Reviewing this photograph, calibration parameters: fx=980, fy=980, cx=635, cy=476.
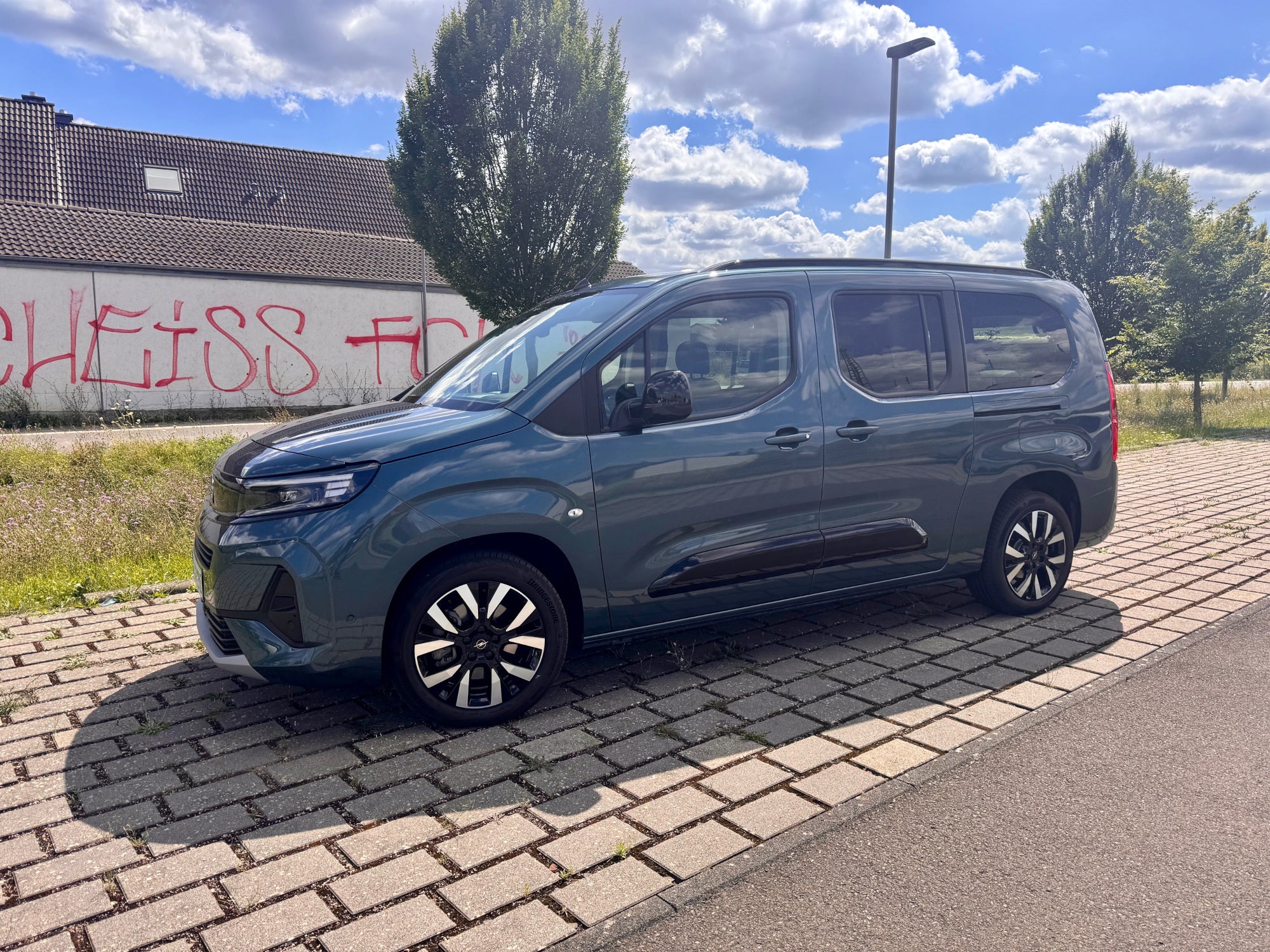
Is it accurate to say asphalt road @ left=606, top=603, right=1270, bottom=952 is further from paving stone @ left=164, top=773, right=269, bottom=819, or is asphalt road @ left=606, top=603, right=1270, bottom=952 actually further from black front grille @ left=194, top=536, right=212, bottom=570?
black front grille @ left=194, top=536, right=212, bottom=570

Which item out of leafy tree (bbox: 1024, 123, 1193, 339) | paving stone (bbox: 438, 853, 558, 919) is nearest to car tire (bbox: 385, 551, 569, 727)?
paving stone (bbox: 438, 853, 558, 919)

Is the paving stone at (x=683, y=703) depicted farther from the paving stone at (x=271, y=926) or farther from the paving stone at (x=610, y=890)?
the paving stone at (x=271, y=926)

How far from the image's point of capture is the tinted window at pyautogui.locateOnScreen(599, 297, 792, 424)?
428 cm

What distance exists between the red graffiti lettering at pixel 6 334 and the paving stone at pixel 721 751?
80.9 feet

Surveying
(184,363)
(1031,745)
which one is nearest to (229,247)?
(184,363)

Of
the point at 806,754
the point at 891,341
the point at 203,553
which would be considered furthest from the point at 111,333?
the point at 806,754

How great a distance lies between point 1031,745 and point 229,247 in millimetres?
28843

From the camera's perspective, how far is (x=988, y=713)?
4121 millimetres

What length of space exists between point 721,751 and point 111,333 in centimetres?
2500

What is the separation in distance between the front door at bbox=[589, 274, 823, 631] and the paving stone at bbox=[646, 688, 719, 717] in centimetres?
34

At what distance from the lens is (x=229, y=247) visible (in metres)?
Result: 28.3

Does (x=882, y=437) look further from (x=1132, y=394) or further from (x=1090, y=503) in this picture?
(x=1132, y=394)

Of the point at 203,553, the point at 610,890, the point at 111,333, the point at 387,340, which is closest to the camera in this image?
the point at 610,890

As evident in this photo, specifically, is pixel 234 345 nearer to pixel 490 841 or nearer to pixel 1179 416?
pixel 1179 416
